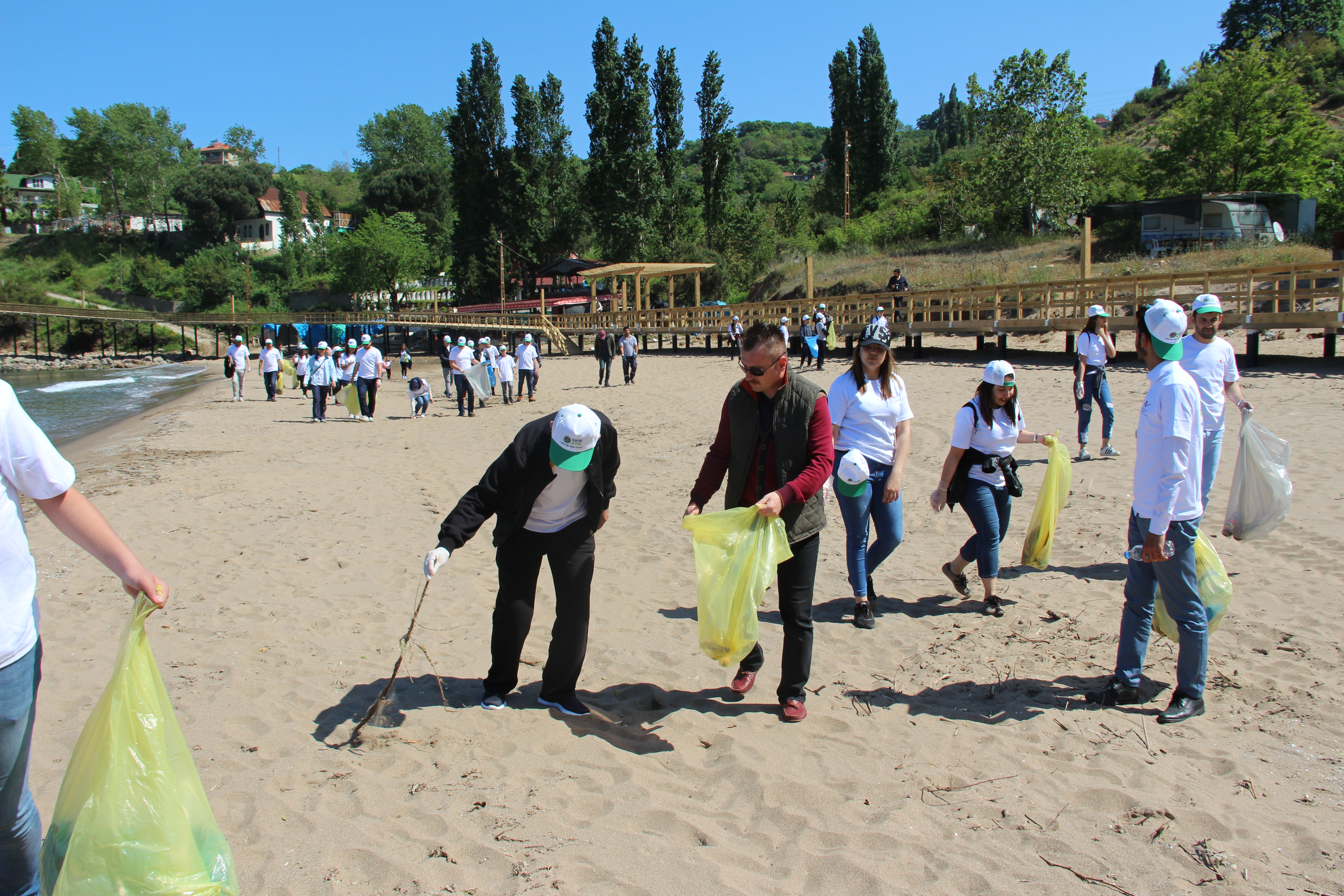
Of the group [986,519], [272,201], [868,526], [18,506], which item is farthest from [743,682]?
[272,201]

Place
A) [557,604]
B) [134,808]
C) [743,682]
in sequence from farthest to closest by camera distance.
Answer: [743,682] → [557,604] → [134,808]

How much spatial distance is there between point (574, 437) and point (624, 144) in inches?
1934

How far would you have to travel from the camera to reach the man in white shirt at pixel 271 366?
68.1ft

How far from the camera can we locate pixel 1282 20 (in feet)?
225

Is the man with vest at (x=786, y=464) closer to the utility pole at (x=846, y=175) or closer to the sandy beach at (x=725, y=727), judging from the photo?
the sandy beach at (x=725, y=727)

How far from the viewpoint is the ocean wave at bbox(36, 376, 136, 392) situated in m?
33.1

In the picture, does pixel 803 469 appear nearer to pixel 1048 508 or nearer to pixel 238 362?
pixel 1048 508

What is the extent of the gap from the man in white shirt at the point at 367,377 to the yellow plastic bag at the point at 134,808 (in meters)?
14.5

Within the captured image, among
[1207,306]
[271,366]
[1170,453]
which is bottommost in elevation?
[1170,453]

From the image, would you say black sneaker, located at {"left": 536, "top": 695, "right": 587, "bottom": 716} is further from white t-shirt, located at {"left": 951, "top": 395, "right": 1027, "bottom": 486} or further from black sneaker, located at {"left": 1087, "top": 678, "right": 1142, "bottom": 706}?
white t-shirt, located at {"left": 951, "top": 395, "right": 1027, "bottom": 486}

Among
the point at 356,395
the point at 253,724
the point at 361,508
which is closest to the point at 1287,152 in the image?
the point at 356,395

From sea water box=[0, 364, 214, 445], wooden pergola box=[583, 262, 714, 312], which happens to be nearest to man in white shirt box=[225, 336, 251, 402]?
sea water box=[0, 364, 214, 445]

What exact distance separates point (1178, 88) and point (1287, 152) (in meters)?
41.5

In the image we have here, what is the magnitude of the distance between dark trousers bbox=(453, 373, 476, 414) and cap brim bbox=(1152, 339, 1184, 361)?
1448 cm
